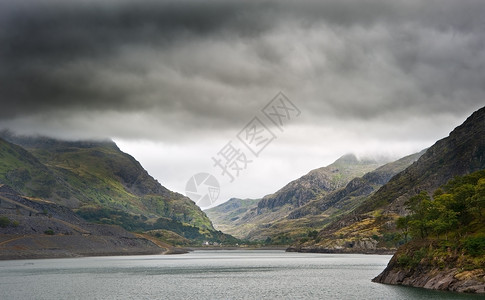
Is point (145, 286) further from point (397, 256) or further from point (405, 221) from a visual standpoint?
point (405, 221)

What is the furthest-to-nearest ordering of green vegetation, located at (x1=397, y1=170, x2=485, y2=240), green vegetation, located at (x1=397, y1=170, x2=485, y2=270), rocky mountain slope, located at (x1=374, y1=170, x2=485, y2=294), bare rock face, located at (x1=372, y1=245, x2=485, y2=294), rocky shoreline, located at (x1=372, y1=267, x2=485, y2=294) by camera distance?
green vegetation, located at (x1=397, y1=170, x2=485, y2=240), green vegetation, located at (x1=397, y1=170, x2=485, y2=270), rocky mountain slope, located at (x1=374, y1=170, x2=485, y2=294), bare rock face, located at (x1=372, y1=245, x2=485, y2=294), rocky shoreline, located at (x1=372, y1=267, x2=485, y2=294)

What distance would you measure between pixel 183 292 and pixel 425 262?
7363 centimetres

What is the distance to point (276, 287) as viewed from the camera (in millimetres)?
146250

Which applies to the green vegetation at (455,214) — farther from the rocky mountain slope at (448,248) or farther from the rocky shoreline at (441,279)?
the rocky shoreline at (441,279)

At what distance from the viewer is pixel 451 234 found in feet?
451

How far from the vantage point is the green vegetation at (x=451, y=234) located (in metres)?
116

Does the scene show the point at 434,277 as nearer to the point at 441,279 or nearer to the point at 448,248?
the point at 441,279

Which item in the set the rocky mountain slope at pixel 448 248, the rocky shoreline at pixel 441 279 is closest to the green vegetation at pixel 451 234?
the rocky mountain slope at pixel 448 248

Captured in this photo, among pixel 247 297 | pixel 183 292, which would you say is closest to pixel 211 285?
pixel 183 292

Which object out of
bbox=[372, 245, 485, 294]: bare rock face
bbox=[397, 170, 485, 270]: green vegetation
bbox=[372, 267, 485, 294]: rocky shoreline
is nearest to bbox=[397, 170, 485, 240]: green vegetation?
bbox=[397, 170, 485, 270]: green vegetation

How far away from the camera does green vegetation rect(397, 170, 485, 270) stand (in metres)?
116

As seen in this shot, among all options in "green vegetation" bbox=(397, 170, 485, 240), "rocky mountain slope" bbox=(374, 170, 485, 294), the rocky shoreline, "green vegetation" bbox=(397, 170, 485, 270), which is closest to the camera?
the rocky shoreline

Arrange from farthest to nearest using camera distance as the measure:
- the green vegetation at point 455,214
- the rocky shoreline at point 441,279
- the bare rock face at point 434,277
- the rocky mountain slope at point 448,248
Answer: the green vegetation at point 455,214 → the rocky mountain slope at point 448,248 → the bare rock face at point 434,277 → the rocky shoreline at point 441,279

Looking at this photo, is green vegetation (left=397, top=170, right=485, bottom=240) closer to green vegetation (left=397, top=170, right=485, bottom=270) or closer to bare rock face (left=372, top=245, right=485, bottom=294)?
green vegetation (left=397, top=170, right=485, bottom=270)
